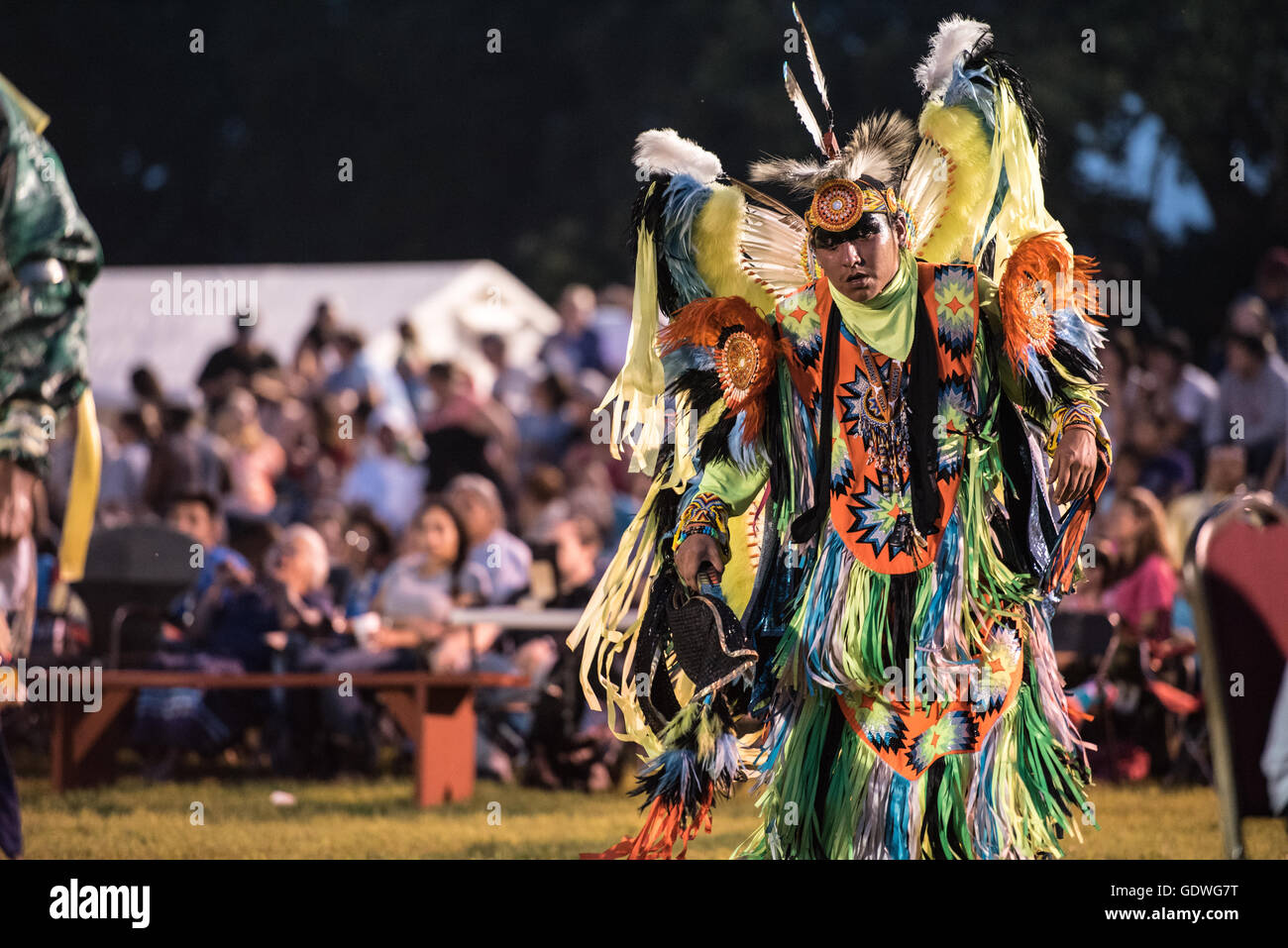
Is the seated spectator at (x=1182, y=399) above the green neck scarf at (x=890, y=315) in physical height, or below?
below

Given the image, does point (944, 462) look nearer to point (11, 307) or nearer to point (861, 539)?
point (861, 539)

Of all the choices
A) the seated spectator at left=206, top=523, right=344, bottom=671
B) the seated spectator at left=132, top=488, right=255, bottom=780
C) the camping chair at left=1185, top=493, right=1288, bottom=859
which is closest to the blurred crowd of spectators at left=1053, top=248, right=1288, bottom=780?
the camping chair at left=1185, top=493, right=1288, bottom=859

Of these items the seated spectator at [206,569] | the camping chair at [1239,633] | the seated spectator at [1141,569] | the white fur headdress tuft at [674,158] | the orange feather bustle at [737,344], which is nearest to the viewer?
the orange feather bustle at [737,344]

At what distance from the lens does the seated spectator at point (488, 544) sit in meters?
7.89

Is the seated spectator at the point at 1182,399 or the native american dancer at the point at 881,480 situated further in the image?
the seated spectator at the point at 1182,399

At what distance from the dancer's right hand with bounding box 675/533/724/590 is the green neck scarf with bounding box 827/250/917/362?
552 mm

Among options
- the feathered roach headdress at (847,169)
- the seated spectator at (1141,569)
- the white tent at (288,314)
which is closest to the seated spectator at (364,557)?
the seated spectator at (1141,569)

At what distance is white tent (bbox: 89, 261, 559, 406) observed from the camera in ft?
45.9

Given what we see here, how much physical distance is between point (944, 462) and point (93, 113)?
18994mm

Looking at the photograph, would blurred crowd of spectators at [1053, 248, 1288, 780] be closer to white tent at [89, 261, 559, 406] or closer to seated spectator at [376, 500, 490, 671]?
seated spectator at [376, 500, 490, 671]

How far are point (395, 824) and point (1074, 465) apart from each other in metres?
3.56

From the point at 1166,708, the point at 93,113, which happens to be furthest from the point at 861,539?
the point at 93,113

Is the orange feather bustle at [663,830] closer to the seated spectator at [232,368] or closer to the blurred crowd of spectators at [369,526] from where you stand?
the blurred crowd of spectators at [369,526]

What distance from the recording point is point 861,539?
3631 mm
